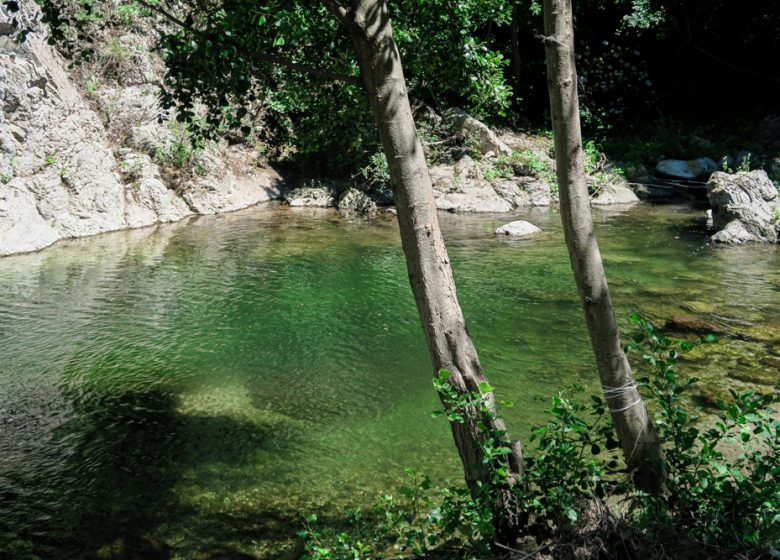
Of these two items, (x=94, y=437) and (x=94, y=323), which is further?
(x=94, y=323)

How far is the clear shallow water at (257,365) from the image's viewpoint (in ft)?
18.1

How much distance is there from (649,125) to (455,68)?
24.1 m

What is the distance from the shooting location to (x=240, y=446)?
6492 millimetres

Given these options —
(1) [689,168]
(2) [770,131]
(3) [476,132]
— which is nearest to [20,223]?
(3) [476,132]

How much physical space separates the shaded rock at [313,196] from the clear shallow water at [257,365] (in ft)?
19.3

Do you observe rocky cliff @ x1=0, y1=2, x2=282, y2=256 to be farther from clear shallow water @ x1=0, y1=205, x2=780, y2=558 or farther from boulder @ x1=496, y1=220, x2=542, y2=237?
boulder @ x1=496, y1=220, x2=542, y2=237

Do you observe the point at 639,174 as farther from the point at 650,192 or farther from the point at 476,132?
the point at 476,132

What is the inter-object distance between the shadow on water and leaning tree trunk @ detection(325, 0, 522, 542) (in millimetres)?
2031

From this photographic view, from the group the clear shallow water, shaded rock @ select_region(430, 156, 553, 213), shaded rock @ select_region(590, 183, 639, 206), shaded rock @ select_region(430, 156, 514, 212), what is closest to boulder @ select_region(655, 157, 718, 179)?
shaded rock @ select_region(590, 183, 639, 206)

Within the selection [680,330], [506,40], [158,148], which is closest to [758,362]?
[680,330]

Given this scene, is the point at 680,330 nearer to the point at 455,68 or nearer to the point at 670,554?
the point at 455,68

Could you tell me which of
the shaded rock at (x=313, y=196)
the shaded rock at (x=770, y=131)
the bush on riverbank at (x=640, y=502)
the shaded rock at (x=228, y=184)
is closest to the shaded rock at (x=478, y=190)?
the shaded rock at (x=313, y=196)

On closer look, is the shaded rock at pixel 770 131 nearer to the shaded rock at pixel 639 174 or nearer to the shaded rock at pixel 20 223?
the shaded rock at pixel 639 174

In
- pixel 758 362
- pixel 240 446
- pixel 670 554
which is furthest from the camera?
pixel 758 362
